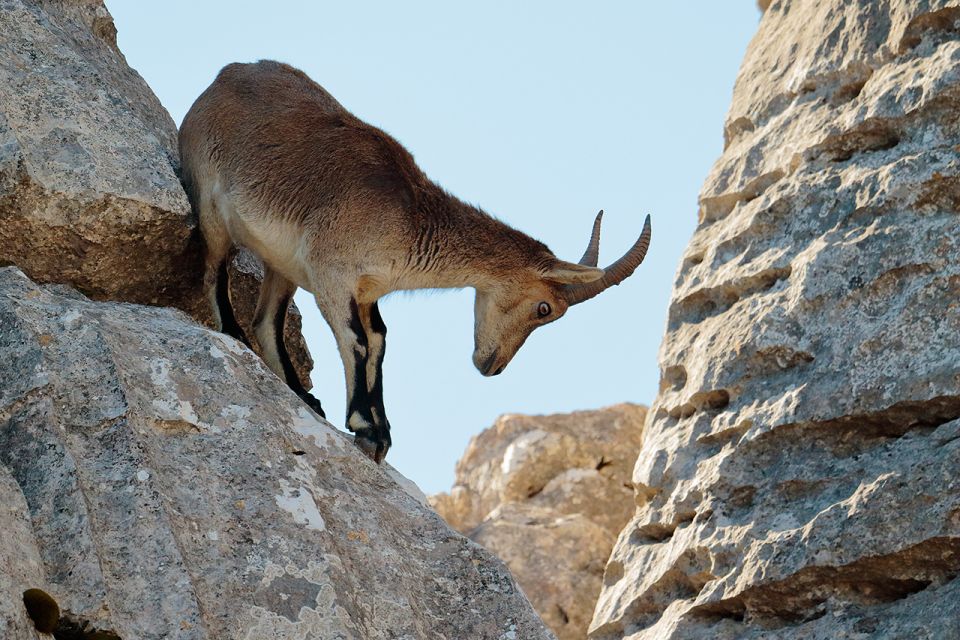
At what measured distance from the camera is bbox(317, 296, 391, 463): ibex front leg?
26.0ft

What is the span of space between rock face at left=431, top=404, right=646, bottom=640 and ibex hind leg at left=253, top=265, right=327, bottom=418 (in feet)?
28.5

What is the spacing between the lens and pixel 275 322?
8.64 meters

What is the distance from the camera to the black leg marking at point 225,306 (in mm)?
8117

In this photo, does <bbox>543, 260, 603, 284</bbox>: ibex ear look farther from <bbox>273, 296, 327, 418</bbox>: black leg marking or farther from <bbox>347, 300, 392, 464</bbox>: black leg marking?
Result: <bbox>273, 296, 327, 418</bbox>: black leg marking

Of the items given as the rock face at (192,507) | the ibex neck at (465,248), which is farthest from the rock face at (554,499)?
the rock face at (192,507)

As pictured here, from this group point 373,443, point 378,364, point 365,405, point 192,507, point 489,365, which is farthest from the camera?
point 489,365

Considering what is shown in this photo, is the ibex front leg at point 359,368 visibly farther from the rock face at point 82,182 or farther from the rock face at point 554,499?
the rock face at point 554,499

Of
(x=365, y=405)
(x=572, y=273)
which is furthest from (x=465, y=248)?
(x=365, y=405)

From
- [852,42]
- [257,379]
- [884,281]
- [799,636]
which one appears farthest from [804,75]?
[257,379]

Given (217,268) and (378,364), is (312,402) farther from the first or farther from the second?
(217,268)

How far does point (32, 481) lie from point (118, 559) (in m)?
0.47

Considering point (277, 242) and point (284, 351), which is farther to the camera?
point (284, 351)

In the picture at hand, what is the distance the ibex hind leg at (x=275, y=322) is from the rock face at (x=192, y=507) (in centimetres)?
180

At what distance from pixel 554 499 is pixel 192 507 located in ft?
46.6
